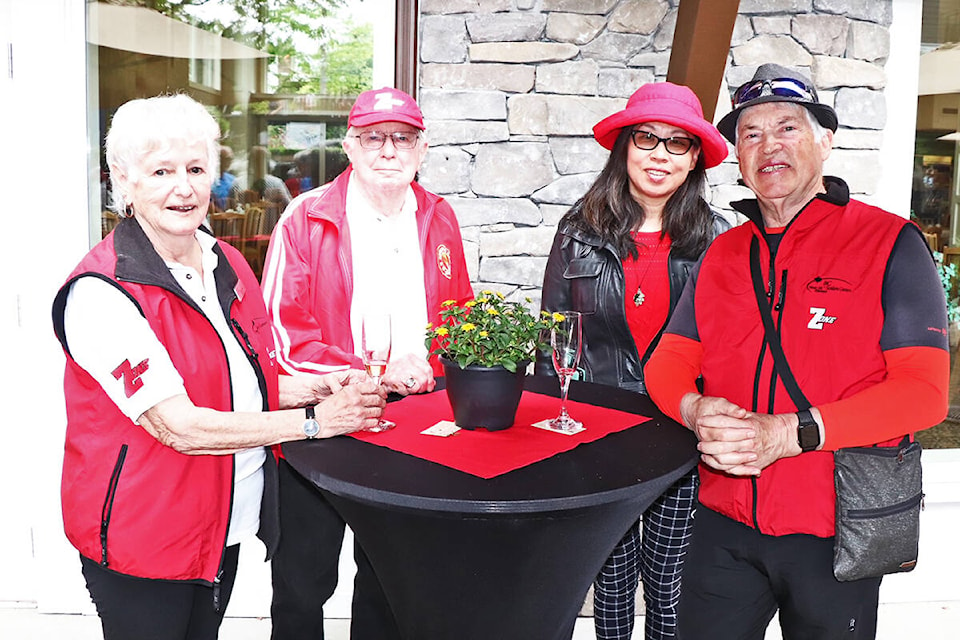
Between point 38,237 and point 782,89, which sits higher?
point 782,89

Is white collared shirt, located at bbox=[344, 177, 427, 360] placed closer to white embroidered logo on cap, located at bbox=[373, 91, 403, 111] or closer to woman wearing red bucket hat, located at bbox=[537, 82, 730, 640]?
white embroidered logo on cap, located at bbox=[373, 91, 403, 111]

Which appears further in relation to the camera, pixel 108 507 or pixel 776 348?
pixel 776 348

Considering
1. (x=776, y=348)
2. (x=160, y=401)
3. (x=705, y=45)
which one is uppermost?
(x=705, y=45)

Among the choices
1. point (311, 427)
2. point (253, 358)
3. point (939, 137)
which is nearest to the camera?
point (311, 427)

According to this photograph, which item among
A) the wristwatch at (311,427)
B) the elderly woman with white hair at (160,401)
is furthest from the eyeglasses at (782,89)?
the wristwatch at (311,427)

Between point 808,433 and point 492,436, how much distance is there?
67cm

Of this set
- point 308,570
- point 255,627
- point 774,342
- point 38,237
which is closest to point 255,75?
point 38,237

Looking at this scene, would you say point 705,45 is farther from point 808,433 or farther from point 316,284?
point 808,433

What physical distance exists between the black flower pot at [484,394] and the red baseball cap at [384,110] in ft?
2.95

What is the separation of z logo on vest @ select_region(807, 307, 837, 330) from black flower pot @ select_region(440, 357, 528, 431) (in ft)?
2.12

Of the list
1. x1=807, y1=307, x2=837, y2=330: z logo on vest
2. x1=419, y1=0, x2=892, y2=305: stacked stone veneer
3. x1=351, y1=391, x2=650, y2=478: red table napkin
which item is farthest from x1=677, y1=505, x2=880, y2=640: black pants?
x1=419, y1=0, x2=892, y2=305: stacked stone veneer

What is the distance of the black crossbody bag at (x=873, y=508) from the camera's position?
1.75 m

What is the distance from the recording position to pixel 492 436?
182 cm

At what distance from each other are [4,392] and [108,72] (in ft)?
4.46
